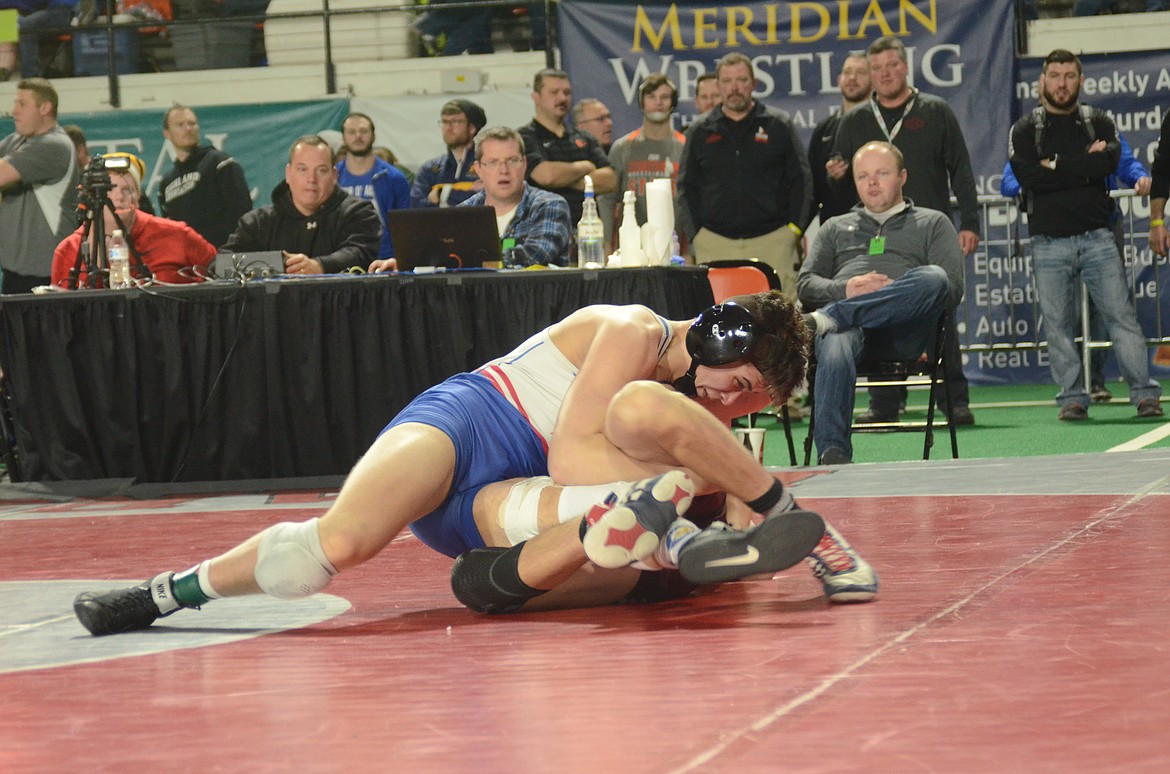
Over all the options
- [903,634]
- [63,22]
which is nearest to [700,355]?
[903,634]

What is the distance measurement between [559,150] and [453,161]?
1.98 ft

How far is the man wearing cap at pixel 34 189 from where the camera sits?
26.6ft

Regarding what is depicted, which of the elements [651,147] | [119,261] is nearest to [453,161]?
[651,147]

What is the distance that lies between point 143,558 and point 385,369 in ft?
6.90

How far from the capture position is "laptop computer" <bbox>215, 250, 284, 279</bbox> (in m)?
6.69

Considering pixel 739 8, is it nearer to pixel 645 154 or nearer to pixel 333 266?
pixel 645 154

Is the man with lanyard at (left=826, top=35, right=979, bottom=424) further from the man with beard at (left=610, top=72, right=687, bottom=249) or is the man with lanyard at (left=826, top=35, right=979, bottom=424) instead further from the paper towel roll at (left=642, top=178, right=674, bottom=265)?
the paper towel roll at (left=642, top=178, right=674, bottom=265)

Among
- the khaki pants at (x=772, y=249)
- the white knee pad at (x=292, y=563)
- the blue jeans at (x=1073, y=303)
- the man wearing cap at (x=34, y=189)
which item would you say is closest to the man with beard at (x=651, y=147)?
the khaki pants at (x=772, y=249)

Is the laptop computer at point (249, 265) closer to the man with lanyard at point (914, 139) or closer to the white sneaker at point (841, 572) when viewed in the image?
the man with lanyard at point (914, 139)

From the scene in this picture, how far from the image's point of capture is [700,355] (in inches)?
129

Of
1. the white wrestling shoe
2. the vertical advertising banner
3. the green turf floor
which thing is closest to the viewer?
the white wrestling shoe

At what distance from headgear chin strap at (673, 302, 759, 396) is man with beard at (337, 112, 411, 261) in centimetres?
607

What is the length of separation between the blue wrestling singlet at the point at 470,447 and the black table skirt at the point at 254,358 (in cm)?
282

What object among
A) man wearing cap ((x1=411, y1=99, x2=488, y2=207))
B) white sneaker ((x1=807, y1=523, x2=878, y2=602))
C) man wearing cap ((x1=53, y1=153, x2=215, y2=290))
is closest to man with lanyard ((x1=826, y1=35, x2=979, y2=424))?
man wearing cap ((x1=411, y1=99, x2=488, y2=207))
